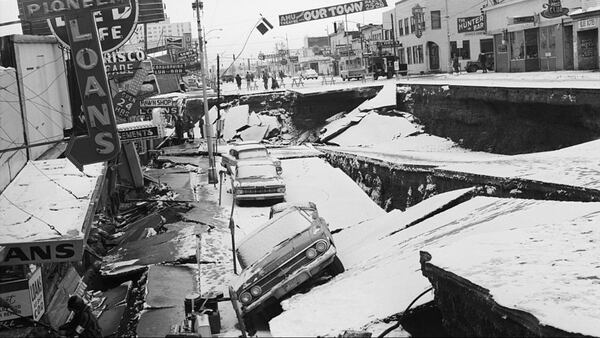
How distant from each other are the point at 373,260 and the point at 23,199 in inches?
228

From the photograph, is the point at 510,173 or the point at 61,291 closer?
the point at 61,291

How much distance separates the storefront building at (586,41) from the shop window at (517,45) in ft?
22.0

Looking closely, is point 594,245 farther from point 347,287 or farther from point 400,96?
point 400,96

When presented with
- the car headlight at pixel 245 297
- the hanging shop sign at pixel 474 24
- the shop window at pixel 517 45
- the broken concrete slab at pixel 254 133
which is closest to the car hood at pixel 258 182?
the car headlight at pixel 245 297

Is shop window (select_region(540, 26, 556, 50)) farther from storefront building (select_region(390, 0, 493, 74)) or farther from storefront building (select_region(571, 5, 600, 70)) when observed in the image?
storefront building (select_region(390, 0, 493, 74))

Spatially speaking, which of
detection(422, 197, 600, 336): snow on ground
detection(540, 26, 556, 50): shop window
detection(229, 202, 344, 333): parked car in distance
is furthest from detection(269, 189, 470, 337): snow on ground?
detection(540, 26, 556, 50): shop window

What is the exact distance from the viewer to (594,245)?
735 centimetres

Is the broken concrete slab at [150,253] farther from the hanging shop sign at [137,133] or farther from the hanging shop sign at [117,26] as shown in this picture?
the hanging shop sign at [117,26]

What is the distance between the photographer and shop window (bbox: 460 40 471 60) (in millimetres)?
62031

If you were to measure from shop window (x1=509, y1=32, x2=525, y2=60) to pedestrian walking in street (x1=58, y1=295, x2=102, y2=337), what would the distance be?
40.3 metres

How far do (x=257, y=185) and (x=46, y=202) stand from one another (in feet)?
34.8

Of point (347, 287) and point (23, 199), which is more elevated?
point (23, 199)

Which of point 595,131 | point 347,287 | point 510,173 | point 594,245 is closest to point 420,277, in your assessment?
point 347,287

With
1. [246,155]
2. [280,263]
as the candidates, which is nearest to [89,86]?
[280,263]
